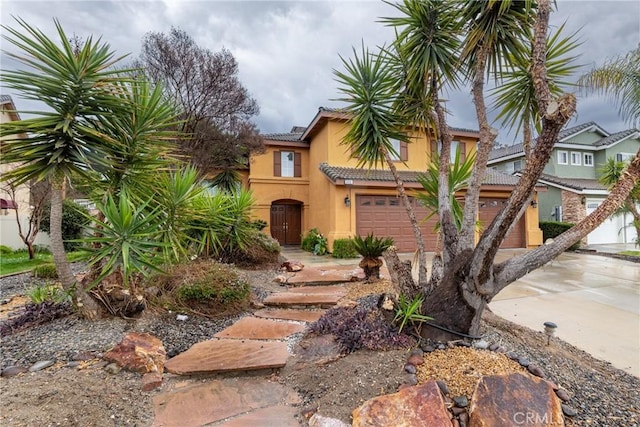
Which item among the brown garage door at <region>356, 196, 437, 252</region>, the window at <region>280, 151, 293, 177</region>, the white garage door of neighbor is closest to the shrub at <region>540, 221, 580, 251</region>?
the white garage door of neighbor

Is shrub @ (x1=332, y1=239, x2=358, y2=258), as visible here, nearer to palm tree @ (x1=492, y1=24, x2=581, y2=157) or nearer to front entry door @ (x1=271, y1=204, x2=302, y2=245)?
front entry door @ (x1=271, y1=204, x2=302, y2=245)

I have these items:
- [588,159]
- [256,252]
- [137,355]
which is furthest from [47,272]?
[588,159]

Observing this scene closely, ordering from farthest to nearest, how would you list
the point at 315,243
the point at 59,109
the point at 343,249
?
1. the point at 315,243
2. the point at 343,249
3. the point at 59,109

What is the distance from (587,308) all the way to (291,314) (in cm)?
547

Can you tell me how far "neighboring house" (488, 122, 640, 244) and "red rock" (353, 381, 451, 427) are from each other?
20.1m

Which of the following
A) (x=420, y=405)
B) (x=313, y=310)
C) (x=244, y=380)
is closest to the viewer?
(x=420, y=405)

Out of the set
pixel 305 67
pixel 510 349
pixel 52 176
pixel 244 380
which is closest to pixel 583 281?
pixel 510 349

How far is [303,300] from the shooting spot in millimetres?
5465

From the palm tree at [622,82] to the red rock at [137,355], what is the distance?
8.54 meters

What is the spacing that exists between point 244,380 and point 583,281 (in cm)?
897

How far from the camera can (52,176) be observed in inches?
138

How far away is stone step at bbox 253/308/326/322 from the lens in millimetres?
4707

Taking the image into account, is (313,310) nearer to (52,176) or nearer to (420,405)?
(420,405)

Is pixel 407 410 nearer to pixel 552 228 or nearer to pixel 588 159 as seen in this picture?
pixel 552 228
